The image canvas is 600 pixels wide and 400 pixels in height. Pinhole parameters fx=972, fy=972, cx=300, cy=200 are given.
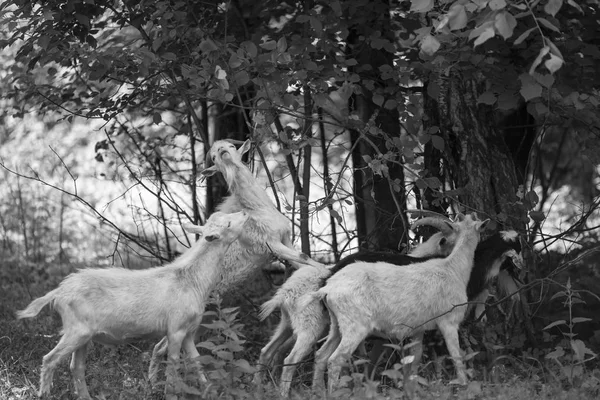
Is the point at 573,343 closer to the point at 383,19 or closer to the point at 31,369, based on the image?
the point at 383,19

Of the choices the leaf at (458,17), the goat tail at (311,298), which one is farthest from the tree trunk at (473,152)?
the leaf at (458,17)

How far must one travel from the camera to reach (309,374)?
7.84 m

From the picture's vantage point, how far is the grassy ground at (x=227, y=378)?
5.61m

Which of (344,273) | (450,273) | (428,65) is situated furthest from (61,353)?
(428,65)

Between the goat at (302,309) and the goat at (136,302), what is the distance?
579mm

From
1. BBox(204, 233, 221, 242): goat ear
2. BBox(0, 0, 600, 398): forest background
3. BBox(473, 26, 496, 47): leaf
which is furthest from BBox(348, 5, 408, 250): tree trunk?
BBox(473, 26, 496, 47): leaf

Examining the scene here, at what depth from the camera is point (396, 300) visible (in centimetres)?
686

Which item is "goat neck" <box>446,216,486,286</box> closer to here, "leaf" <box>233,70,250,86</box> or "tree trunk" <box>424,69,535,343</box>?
"tree trunk" <box>424,69,535,343</box>

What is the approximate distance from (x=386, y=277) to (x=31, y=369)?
2.87 meters

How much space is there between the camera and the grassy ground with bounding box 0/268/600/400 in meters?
5.61

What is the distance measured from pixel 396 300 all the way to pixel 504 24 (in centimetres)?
255

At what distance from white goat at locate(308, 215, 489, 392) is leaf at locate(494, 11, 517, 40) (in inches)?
94.3

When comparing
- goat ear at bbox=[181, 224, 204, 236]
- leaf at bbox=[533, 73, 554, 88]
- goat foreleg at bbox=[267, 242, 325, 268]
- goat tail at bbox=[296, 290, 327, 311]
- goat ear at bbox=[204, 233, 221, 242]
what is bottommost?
goat tail at bbox=[296, 290, 327, 311]

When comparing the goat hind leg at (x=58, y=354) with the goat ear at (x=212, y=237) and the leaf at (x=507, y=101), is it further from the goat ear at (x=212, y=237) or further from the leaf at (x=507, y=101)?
the leaf at (x=507, y=101)
